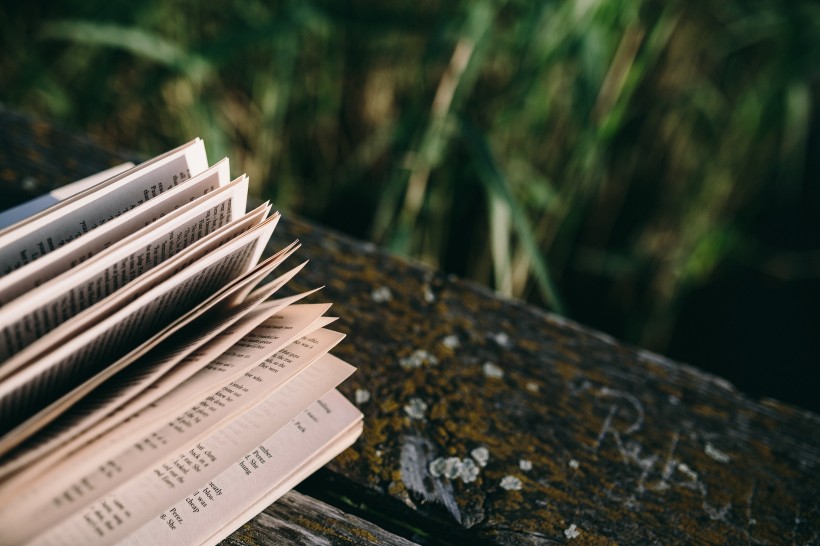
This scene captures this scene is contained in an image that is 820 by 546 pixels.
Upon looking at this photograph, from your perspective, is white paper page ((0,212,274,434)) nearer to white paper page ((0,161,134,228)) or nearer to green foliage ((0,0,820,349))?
white paper page ((0,161,134,228))

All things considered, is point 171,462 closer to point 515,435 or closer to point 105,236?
point 105,236

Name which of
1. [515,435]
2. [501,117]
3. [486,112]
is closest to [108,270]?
[515,435]

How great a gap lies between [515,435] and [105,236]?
0.46 meters

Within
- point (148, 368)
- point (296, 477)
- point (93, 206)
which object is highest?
point (93, 206)

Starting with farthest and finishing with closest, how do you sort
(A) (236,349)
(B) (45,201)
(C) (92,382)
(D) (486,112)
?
(D) (486,112) < (B) (45,201) < (A) (236,349) < (C) (92,382)

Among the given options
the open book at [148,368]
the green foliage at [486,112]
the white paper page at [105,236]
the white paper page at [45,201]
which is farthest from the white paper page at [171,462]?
the green foliage at [486,112]

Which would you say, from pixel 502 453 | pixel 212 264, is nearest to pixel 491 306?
pixel 502 453

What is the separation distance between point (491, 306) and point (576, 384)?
16cm

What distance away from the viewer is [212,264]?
469 millimetres

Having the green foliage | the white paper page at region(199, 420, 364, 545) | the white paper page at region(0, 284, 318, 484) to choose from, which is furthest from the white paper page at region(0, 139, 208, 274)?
the green foliage

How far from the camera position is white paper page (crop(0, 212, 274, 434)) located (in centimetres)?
39

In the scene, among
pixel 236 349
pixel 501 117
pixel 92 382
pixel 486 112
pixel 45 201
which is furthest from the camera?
pixel 486 112

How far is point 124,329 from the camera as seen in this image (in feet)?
1.54

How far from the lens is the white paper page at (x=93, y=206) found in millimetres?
450
